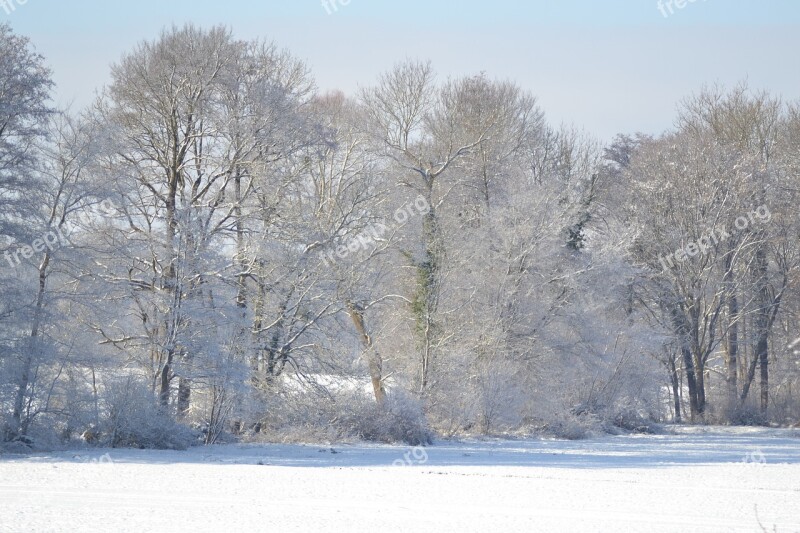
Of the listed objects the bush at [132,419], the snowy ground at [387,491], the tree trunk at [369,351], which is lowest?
the snowy ground at [387,491]

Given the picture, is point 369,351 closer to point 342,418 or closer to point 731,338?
point 342,418

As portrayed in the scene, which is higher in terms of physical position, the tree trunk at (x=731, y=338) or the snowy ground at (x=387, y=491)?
the tree trunk at (x=731, y=338)

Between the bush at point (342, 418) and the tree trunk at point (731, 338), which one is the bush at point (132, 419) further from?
the tree trunk at point (731, 338)

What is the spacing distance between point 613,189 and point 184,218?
82.4ft

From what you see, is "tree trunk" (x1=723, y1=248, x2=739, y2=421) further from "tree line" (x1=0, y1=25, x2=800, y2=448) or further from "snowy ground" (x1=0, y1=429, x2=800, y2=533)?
"snowy ground" (x1=0, y1=429, x2=800, y2=533)

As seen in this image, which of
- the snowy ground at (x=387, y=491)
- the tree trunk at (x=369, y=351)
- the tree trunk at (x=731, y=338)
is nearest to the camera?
the snowy ground at (x=387, y=491)

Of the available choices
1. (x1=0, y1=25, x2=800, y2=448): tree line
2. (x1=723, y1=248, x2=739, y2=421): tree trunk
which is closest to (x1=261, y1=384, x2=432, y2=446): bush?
(x1=0, y1=25, x2=800, y2=448): tree line

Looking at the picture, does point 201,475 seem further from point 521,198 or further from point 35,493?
point 521,198

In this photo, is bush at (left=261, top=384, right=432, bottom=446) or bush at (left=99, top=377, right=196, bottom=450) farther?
bush at (left=261, top=384, right=432, bottom=446)

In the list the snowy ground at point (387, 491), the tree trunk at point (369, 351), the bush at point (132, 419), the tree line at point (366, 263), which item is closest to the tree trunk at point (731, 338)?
the tree line at point (366, 263)

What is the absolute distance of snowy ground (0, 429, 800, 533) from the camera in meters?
12.2

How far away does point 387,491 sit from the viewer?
15586mm

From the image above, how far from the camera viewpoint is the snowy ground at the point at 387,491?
1220 centimetres

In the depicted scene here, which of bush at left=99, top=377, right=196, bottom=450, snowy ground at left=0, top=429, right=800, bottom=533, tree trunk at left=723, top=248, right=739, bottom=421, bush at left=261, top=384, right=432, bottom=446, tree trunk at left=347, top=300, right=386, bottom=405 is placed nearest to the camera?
snowy ground at left=0, top=429, right=800, bottom=533
